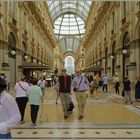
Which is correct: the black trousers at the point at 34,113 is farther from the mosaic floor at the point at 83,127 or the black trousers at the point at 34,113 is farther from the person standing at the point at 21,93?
the person standing at the point at 21,93

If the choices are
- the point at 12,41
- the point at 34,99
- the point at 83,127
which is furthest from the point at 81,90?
the point at 12,41

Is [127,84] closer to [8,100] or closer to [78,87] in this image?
[78,87]

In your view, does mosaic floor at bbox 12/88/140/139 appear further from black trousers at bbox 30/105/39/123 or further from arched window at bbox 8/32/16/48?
arched window at bbox 8/32/16/48

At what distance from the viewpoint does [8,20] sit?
1131 inches

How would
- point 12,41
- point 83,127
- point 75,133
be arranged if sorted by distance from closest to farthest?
1. point 75,133
2. point 83,127
3. point 12,41

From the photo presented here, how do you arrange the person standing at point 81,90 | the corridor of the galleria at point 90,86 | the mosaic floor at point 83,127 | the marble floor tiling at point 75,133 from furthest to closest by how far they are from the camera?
the person standing at point 81,90, the corridor of the galleria at point 90,86, the mosaic floor at point 83,127, the marble floor tiling at point 75,133

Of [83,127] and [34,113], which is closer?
[83,127]

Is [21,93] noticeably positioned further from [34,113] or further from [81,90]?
[81,90]

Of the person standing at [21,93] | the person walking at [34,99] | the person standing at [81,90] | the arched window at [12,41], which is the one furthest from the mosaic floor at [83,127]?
the arched window at [12,41]

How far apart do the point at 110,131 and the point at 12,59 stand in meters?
24.3

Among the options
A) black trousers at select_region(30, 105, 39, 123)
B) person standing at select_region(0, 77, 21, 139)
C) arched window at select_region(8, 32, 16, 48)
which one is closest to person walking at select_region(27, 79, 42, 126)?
black trousers at select_region(30, 105, 39, 123)

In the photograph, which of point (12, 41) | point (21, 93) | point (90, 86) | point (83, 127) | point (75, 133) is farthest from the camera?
point (12, 41)

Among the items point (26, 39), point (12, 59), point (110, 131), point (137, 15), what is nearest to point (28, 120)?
point (110, 131)

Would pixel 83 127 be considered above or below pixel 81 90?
below
